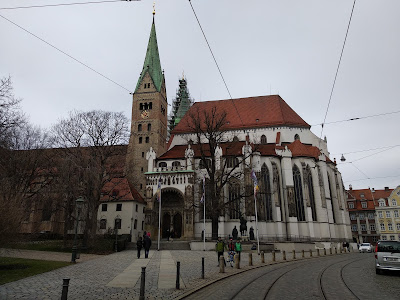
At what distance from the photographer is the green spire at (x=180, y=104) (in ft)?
202

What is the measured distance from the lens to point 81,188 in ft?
78.5

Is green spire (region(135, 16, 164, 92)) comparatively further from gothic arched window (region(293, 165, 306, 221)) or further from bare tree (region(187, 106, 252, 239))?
gothic arched window (region(293, 165, 306, 221))

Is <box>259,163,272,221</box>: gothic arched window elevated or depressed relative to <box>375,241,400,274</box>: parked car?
elevated

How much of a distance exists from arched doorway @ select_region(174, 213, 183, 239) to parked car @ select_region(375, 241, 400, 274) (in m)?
25.3

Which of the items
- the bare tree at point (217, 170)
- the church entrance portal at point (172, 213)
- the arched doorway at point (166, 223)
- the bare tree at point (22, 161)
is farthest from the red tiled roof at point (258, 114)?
the bare tree at point (22, 161)

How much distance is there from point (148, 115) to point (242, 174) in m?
17.2

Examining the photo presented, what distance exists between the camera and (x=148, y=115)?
4241cm

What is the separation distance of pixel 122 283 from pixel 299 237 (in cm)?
2779

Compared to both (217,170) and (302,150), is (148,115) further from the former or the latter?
(302,150)

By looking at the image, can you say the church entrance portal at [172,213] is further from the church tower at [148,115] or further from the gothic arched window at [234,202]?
the gothic arched window at [234,202]

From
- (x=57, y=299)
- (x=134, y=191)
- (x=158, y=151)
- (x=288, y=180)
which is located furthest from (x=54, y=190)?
(x=288, y=180)

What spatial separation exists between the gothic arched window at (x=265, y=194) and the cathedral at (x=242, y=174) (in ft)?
0.39

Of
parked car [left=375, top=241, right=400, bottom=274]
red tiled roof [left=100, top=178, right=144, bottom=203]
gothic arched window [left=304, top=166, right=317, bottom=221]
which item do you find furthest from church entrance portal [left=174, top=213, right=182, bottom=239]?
parked car [left=375, top=241, right=400, bottom=274]

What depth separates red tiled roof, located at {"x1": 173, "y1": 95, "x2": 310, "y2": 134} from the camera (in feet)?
134
